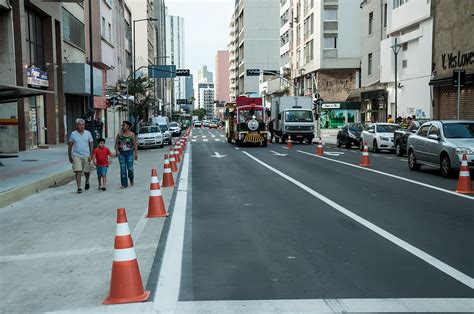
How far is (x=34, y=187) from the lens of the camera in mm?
13398

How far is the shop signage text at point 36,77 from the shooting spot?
28.5m

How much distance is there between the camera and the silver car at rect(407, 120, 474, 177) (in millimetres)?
14609

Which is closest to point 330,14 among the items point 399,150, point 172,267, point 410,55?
point 410,55

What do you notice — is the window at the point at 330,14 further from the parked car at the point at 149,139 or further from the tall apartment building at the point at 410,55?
the parked car at the point at 149,139

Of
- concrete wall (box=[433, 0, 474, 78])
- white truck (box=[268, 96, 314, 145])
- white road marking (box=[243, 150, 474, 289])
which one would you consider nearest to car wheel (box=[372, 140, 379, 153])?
concrete wall (box=[433, 0, 474, 78])

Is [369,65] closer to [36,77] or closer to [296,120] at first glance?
[296,120]

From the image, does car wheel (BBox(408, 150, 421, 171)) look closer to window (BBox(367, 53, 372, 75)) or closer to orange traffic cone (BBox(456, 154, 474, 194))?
orange traffic cone (BBox(456, 154, 474, 194))

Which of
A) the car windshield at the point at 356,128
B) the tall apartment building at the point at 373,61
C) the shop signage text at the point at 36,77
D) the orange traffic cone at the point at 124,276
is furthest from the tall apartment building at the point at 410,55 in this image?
the orange traffic cone at the point at 124,276

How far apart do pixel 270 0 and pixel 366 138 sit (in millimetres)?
100726

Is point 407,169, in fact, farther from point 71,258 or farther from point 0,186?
point 71,258

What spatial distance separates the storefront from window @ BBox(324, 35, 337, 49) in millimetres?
8140

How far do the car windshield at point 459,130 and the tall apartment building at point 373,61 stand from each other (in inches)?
1035

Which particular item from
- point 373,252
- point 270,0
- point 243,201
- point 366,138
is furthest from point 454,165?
point 270,0

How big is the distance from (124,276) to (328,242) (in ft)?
10.6
